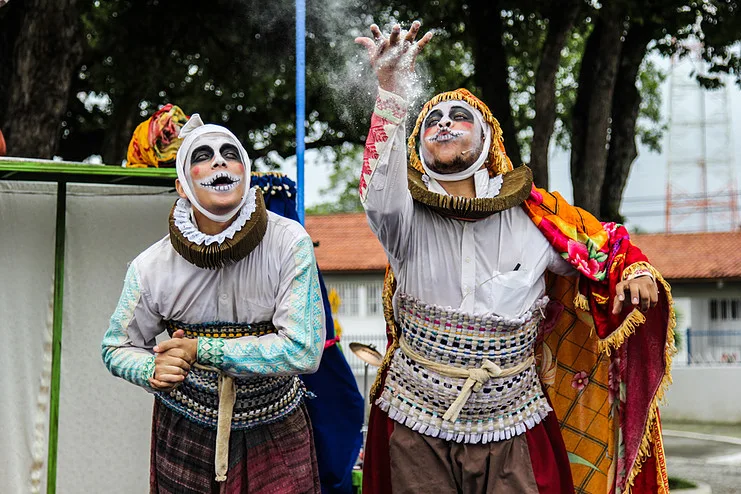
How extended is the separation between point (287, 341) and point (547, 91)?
17.9ft

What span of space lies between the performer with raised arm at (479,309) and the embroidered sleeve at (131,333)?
2.70 feet

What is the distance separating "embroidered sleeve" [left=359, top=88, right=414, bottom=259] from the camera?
3.19 metres

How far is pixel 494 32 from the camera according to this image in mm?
8680

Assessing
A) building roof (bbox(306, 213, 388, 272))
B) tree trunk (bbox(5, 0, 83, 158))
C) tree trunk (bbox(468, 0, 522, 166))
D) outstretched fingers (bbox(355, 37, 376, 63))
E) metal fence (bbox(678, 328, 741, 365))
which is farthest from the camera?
building roof (bbox(306, 213, 388, 272))

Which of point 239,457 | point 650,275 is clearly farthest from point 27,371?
point 650,275

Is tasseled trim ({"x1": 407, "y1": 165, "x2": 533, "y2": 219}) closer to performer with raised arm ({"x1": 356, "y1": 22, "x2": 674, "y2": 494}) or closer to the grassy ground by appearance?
performer with raised arm ({"x1": 356, "y1": 22, "x2": 674, "y2": 494})

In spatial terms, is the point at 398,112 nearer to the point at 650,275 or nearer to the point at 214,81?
the point at 650,275

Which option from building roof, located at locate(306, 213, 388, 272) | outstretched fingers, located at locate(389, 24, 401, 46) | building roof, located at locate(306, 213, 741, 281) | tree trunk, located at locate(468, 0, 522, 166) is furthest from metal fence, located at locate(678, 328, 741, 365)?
outstretched fingers, located at locate(389, 24, 401, 46)

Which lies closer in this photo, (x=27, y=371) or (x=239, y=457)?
(x=239, y=457)

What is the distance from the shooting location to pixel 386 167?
3.23 metres

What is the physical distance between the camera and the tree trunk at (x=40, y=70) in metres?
7.27

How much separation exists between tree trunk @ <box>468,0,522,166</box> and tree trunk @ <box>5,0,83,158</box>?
131 inches

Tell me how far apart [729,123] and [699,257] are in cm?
1205

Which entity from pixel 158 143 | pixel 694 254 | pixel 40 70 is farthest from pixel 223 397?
pixel 694 254
